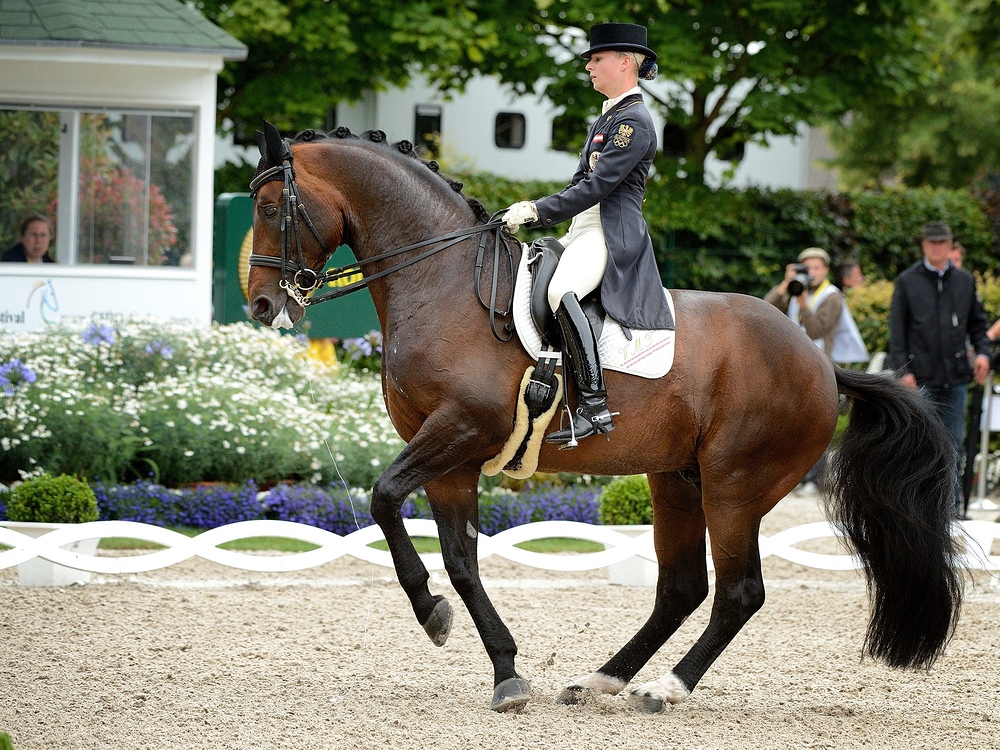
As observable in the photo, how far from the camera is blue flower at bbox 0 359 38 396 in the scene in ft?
30.1

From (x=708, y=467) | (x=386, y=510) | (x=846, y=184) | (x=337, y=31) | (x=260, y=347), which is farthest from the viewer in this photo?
(x=846, y=184)

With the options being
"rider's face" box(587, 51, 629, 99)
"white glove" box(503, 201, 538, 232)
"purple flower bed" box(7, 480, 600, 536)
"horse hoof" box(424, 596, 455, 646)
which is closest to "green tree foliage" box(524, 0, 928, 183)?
"purple flower bed" box(7, 480, 600, 536)

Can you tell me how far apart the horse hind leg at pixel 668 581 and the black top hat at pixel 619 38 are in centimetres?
190

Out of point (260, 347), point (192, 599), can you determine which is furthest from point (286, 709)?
point (260, 347)

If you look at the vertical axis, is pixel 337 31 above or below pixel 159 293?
above

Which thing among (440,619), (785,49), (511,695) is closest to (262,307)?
(440,619)

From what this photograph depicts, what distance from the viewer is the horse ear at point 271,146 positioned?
189 inches

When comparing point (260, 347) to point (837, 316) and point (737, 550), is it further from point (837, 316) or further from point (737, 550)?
point (737, 550)

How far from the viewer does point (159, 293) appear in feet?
40.3

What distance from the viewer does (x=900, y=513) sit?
527 centimetres

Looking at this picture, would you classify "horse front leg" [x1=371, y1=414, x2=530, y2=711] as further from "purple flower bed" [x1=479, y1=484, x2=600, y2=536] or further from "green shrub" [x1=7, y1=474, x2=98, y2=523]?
"purple flower bed" [x1=479, y1=484, x2=600, y2=536]

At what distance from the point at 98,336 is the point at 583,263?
665 centimetres

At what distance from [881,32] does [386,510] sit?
14.4 m

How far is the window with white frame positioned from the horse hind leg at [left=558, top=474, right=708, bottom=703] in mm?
8360
